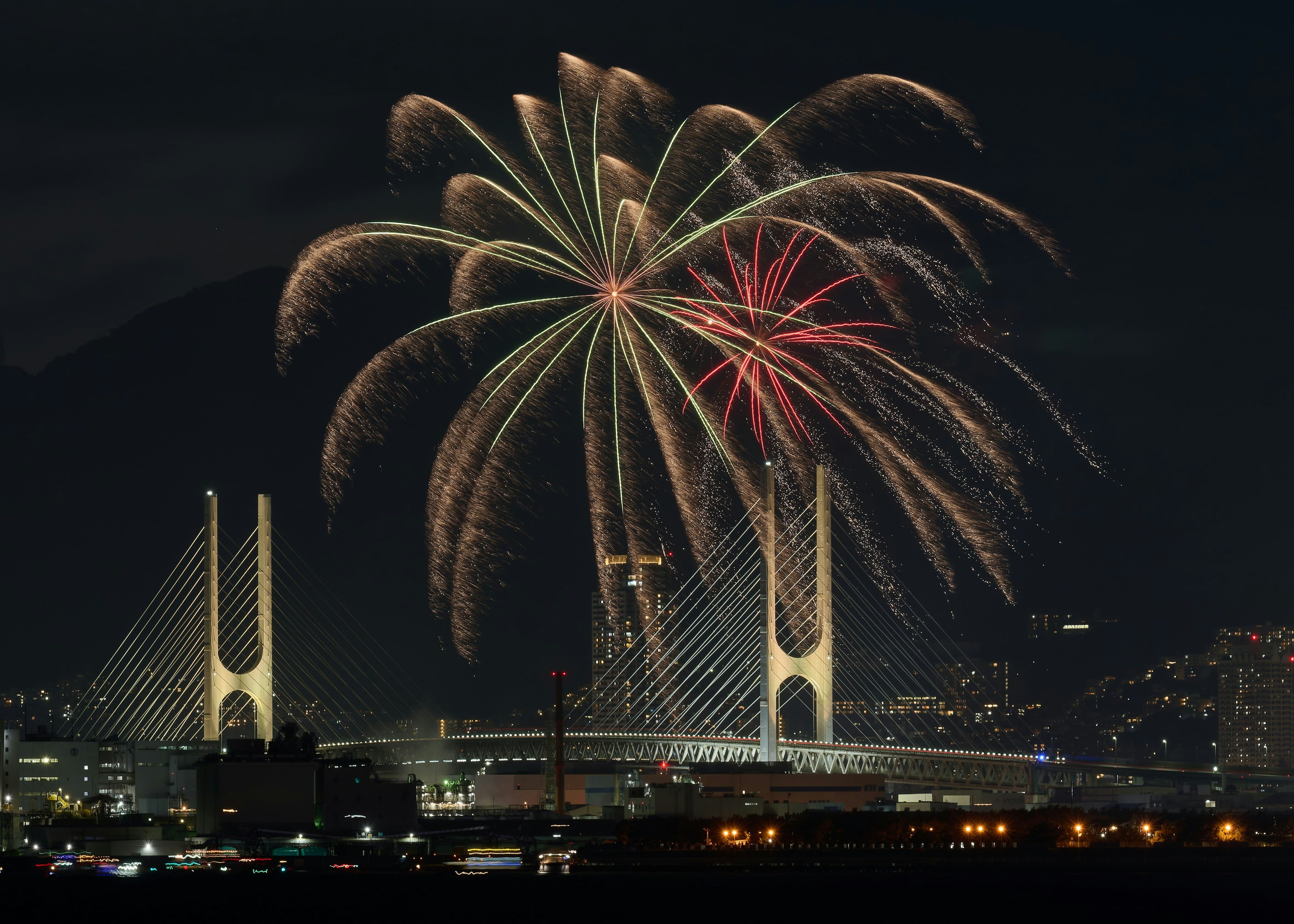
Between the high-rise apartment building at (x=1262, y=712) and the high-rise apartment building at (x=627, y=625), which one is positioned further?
the high-rise apartment building at (x=1262, y=712)

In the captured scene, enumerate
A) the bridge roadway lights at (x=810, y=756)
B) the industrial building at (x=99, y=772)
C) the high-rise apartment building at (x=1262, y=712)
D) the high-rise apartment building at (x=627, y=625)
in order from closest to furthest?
the industrial building at (x=99, y=772)
the bridge roadway lights at (x=810, y=756)
the high-rise apartment building at (x=627, y=625)
the high-rise apartment building at (x=1262, y=712)

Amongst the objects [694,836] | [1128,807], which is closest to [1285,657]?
[1128,807]

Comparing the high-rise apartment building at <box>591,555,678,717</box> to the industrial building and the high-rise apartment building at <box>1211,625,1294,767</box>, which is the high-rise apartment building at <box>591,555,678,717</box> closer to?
the industrial building

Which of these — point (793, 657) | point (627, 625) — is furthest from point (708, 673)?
point (627, 625)

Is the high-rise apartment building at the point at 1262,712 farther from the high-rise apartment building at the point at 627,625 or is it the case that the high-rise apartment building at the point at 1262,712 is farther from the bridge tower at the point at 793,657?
the bridge tower at the point at 793,657

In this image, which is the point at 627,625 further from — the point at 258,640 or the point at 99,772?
the point at 258,640

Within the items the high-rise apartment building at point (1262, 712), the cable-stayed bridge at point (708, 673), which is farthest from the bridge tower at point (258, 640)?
the high-rise apartment building at point (1262, 712)
